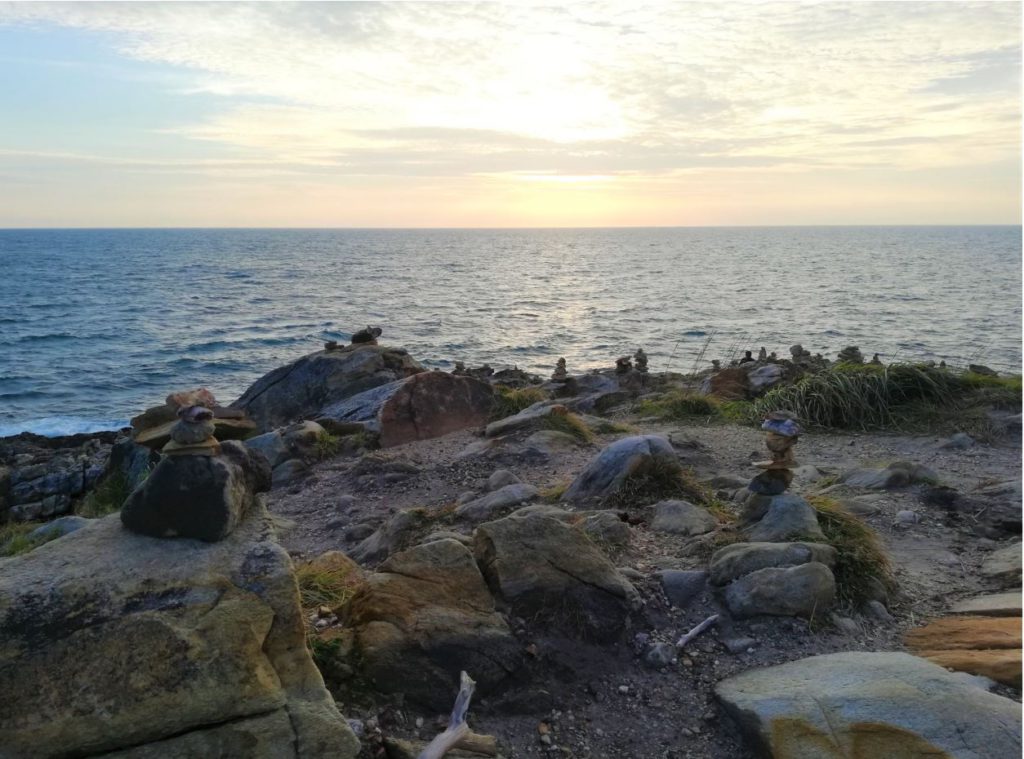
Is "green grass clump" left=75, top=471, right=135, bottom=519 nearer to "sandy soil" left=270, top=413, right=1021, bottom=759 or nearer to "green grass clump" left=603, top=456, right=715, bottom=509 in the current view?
"sandy soil" left=270, top=413, right=1021, bottom=759

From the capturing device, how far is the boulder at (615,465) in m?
7.93

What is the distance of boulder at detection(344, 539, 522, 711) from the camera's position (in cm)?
473

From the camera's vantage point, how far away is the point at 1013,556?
6.45 m

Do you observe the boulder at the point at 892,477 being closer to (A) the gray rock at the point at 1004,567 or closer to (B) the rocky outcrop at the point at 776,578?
(A) the gray rock at the point at 1004,567

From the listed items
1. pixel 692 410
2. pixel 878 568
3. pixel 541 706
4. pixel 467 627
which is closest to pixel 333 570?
pixel 467 627

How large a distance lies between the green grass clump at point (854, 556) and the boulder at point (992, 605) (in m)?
0.47

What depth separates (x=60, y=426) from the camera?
2389 cm

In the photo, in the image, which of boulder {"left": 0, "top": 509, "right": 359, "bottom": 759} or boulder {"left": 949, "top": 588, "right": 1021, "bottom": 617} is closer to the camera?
boulder {"left": 0, "top": 509, "right": 359, "bottom": 759}

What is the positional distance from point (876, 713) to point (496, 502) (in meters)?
4.35

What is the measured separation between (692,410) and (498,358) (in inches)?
807

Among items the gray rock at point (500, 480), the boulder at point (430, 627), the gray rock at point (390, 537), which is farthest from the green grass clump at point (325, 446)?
the boulder at point (430, 627)

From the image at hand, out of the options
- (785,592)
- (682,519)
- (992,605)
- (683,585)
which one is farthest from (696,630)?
(992,605)

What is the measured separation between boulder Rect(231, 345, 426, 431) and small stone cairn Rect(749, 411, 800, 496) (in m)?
9.74

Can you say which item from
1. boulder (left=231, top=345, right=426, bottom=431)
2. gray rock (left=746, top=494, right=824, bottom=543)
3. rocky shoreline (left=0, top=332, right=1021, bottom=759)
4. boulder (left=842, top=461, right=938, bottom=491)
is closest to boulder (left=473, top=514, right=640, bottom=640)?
rocky shoreline (left=0, top=332, right=1021, bottom=759)
